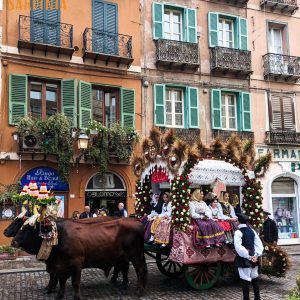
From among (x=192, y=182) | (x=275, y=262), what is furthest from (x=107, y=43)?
(x=275, y=262)

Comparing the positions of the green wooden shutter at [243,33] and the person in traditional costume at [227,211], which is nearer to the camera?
the person in traditional costume at [227,211]

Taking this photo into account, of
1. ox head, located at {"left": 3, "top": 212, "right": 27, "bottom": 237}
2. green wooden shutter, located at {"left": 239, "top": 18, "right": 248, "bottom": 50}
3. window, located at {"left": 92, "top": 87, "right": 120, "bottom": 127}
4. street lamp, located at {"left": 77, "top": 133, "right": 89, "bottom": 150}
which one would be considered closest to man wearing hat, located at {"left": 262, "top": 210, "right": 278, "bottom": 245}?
ox head, located at {"left": 3, "top": 212, "right": 27, "bottom": 237}

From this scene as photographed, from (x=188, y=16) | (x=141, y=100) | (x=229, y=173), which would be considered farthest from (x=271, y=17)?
(x=229, y=173)

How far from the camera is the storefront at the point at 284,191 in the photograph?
20531 millimetres

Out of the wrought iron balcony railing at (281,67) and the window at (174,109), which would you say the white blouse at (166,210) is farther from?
the wrought iron balcony railing at (281,67)

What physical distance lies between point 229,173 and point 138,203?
269 centimetres

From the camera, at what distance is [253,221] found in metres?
10.5

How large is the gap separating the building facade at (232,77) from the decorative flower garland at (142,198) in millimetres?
6955

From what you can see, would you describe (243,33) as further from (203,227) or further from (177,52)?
(203,227)

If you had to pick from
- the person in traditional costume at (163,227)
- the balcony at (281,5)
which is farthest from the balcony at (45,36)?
the balcony at (281,5)

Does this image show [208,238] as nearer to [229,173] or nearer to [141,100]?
[229,173]

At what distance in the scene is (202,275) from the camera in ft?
31.3

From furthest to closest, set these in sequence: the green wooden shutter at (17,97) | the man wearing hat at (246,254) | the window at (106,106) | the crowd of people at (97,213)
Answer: the window at (106,106)
the green wooden shutter at (17,97)
the crowd of people at (97,213)
the man wearing hat at (246,254)

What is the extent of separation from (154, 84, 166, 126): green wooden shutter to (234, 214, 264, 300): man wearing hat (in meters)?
11.0
